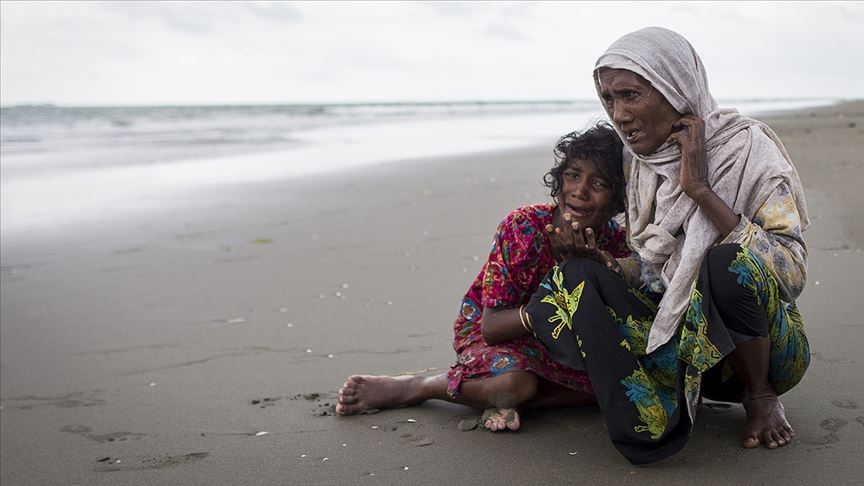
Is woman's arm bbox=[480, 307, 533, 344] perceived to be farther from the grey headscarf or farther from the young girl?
the grey headscarf

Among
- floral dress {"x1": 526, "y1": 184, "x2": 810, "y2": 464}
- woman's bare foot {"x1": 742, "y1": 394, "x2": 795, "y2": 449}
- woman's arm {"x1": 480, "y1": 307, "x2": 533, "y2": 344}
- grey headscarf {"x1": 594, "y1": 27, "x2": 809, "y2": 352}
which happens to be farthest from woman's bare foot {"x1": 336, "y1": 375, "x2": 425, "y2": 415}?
woman's bare foot {"x1": 742, "y1": 394, "x2": 795, "y2": 449}

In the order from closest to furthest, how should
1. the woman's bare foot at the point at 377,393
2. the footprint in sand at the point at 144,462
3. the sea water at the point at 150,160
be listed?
the footprint in sand at the point at 144,462 → the woman's bare foot at the point at 377,393 → the sea water at the point at 150,160

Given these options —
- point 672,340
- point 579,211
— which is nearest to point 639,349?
point 672,340

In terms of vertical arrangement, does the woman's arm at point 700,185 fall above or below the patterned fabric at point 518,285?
above

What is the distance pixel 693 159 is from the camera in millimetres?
2627

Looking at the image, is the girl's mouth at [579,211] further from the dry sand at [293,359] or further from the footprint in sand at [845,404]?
the footprint in sand at [845,404]

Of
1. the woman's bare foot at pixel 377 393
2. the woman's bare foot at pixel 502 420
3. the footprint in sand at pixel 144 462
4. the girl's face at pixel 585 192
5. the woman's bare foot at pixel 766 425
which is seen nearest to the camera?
the woman's bare foot at pixel 766 425

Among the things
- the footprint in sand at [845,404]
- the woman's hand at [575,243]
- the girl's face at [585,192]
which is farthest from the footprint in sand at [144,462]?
the footprint in sand at [845,404]

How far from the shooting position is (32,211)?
8.75 meters

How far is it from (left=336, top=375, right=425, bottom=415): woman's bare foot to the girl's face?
102cm

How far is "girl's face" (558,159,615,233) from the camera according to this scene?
2.82 meters

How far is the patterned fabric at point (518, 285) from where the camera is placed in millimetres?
2945

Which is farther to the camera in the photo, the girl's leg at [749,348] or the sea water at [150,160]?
the sea water at [150,160]

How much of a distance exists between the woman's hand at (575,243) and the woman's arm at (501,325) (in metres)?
0.27
